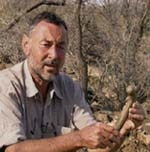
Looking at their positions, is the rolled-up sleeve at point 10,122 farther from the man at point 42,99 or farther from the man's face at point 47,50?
the man's face at point 47,50

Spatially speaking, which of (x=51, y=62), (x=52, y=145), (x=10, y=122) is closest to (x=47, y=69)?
(x=51, y=62)

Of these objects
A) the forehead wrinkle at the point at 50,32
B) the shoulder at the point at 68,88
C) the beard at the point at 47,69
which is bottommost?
the shoulder at the point at 68,88

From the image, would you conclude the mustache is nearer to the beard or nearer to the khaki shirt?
the beard

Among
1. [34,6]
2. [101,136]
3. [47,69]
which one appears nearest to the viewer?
[101,136]

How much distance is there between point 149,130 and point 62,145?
5.34 meters

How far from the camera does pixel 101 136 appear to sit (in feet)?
8.52

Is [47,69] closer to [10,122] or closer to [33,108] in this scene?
[33,108]

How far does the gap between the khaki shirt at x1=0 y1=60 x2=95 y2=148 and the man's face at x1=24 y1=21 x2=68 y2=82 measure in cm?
9

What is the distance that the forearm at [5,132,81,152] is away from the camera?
2.72m

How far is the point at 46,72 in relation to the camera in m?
3.08

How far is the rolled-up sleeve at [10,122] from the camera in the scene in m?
2.90

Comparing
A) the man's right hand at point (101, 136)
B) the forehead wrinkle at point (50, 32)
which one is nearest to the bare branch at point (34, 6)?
the forehead wrinkle at point (50, 32)

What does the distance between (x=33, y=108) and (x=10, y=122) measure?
0.24 m

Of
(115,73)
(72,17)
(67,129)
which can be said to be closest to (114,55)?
(115,73)
